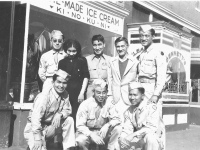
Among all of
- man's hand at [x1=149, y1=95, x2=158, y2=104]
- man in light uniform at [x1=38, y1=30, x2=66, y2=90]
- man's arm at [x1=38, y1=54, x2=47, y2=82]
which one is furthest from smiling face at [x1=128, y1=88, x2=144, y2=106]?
man's arm at [x1=38, y1=54, x2=47, y2=82]

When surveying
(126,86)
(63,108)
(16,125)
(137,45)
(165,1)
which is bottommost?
(16,125)

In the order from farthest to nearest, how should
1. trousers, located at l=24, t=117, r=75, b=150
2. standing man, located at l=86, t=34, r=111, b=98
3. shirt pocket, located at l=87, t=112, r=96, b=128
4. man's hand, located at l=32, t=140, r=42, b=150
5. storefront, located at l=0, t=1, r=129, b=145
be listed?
1. storefront, located at l=0, t=1, r=129, b=145
2. standing man, located at l=86, t=34, r=111, b=98
3. shirt pocket, located at l=87, t=112, r=96, b=128
4. trousers, located at l=24, t=117, r=75, b=150
5. man's hand, located at l=32, t=140, r=42, b=150

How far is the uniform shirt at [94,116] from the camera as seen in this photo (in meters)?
4.14

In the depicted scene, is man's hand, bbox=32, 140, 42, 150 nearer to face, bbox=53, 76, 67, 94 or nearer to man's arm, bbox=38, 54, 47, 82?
face, bbox=53, 76, 67, 94

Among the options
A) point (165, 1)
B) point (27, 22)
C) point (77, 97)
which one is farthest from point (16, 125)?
point (165, 1)

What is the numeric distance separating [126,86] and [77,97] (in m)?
0.92

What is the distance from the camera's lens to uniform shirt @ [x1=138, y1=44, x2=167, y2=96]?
4430 millimetres

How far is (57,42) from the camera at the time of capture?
496 centimetres

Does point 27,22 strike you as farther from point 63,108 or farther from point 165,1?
point 165,1

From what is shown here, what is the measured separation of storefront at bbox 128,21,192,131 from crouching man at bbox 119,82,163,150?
179 inches

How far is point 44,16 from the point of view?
255 inches

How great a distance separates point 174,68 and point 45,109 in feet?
20.4

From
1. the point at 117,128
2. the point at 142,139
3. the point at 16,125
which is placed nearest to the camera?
the point at 142,139

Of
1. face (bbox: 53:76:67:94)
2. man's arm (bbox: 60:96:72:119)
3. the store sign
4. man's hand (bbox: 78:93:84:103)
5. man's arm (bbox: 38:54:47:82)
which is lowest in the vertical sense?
man's arm (bbox: 60:96:72:119)
